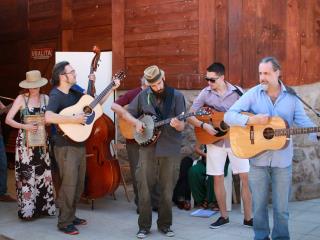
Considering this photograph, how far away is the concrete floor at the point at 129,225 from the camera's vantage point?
5137mm

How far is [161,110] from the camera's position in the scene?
5.07 m

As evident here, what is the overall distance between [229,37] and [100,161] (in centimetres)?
242

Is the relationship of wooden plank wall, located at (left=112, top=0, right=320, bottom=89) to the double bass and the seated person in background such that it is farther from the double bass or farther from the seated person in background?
the double bass

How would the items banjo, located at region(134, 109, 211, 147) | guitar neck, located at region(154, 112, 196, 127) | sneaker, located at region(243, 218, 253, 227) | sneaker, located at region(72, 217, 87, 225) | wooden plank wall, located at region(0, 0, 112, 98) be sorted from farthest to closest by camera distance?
wooden plank wall, located at region(0, 0, 112, 98) < sneaker, located at region(72, 217, 87, 225) < sneaker, located at region(243, 218, 253, 227) < banjo, located at region(134, 109, 211, 147) < guitar neck, located at region(154, 112, 196, 127)

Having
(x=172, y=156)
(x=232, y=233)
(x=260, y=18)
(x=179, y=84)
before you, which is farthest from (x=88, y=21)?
(x=232, y=233)

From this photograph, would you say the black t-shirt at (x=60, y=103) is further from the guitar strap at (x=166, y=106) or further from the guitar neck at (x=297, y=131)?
the guitar neck at (x=297, y=131)

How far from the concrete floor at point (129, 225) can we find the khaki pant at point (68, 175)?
22 cm

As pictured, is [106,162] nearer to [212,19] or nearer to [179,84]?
[179,84]

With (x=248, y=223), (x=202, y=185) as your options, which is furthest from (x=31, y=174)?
(x=248, y=223)

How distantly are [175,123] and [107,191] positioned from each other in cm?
167

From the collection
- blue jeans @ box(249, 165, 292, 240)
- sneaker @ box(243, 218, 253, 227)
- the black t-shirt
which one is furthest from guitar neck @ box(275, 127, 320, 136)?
the black t-shirt

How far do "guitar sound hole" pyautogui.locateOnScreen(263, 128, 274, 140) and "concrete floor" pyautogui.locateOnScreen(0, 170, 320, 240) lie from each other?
1.35 m

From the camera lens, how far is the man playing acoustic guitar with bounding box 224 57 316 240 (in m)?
4.20

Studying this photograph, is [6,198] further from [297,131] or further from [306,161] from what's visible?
[297,131]
